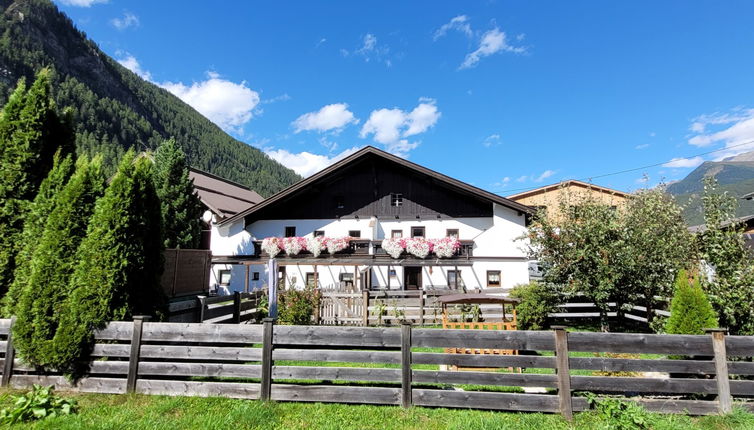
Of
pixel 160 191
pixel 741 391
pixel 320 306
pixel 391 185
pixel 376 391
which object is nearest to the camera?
pixel 741 391

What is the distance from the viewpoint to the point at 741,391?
486 cm

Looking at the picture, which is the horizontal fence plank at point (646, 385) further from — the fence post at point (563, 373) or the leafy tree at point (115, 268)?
the leafy tree at point (115, 268)

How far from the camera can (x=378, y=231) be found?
70.9 ft

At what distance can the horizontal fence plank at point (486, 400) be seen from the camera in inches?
193

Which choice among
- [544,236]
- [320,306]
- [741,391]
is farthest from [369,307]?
[741,391]

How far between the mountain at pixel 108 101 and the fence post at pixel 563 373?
3436 inches

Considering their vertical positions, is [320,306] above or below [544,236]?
Result: below

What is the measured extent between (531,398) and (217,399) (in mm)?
4826

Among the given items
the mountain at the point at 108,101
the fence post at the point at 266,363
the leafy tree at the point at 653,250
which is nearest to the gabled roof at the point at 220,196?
the fence post at the point at 266,363

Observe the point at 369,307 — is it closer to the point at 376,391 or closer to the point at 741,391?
the point at 376,391

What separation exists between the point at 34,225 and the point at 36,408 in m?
3.57

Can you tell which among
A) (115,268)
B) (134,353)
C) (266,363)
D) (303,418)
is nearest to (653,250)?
(303,418)

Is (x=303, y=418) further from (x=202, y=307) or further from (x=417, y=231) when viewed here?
(x=417, y=231)

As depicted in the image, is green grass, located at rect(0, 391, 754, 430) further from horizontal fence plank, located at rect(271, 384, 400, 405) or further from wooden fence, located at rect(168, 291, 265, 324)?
wooden fence, located at rect(168, 291, 265, 324)
